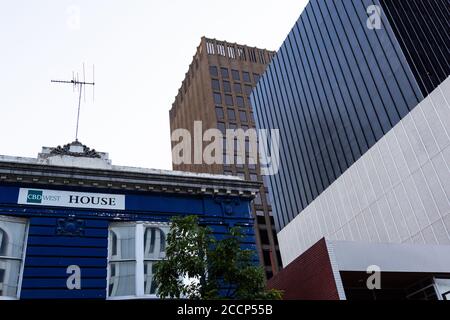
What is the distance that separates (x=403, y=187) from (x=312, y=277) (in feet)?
67.4

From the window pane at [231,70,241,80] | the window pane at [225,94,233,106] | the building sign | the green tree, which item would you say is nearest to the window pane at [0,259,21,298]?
the building sign

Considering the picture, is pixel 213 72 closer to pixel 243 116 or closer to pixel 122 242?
pixel 243 116

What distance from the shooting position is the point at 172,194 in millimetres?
19641

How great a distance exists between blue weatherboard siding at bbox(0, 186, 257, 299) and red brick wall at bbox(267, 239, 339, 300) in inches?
207

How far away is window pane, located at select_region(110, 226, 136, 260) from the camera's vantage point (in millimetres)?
17734

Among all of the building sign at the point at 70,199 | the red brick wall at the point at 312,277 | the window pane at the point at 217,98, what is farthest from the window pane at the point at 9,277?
the window pane at the point at 217,98

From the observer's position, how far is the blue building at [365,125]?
38688mm

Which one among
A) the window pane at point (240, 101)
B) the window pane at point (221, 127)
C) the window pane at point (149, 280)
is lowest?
the window pane at point (149, 280)

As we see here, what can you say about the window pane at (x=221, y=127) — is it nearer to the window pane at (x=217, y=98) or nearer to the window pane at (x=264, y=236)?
the window pane at (x=217, y=98)

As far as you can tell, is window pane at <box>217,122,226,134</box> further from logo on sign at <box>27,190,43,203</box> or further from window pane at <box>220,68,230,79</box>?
logo on sign at <box>27,190,43,203</box>

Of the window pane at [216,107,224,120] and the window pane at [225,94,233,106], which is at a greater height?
the window pane at [225,94,233,106]

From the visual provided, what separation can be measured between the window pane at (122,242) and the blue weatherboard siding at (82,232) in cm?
38

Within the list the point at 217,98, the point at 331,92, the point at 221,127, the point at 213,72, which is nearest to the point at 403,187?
the point at 331,92
